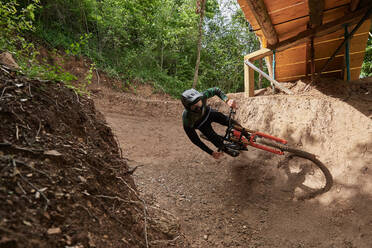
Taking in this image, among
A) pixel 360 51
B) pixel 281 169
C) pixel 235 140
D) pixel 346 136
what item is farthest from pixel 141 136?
pixel 360 51

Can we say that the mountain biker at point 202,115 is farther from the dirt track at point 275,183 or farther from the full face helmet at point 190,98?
the dirt track at point 275,183

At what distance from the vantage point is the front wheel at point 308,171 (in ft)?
12.5

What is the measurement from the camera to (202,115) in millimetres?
4207

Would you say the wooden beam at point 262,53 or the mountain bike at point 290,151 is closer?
the mountain bike at point 290,151

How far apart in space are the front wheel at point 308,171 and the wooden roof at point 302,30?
3.13 metres

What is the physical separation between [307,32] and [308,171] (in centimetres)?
387

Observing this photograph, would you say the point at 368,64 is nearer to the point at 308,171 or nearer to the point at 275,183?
the point at 308,171

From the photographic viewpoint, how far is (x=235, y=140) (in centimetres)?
421

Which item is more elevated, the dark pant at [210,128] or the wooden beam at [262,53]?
the wooden beam at [262,53]

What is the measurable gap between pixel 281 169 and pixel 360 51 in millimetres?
4758

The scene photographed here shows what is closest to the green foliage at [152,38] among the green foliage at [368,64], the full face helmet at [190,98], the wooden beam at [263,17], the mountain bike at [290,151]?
the full face helmet at [190,98]

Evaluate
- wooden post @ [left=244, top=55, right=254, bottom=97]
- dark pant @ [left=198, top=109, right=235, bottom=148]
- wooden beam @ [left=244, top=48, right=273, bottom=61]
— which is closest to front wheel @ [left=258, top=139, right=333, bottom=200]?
dark pant @ [left=198, top=109, right=235, bottom=148]

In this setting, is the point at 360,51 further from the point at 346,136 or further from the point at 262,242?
the point at 262,242

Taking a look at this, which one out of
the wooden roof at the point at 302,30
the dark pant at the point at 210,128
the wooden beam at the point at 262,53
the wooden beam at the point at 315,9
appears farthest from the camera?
the wooden beam at the point at 262,53
